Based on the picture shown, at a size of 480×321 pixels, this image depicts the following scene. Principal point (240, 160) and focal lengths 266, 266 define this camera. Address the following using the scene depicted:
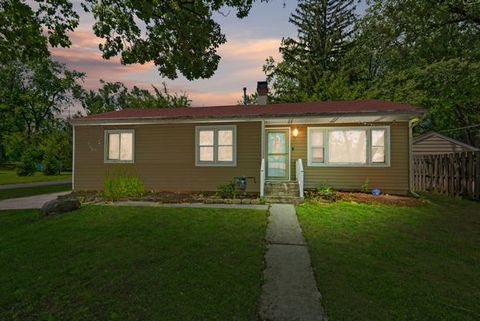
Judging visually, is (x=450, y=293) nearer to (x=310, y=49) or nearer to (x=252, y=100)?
(x=310, y=49)

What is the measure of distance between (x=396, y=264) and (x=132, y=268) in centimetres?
404

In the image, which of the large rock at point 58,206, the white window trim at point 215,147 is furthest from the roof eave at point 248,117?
the large rock at point 58,206

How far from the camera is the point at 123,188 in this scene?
A: 10320 mm

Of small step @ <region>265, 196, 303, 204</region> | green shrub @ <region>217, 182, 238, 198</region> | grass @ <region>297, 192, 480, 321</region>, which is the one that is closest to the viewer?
grass @ <region>297, 192, 480, 321</region>

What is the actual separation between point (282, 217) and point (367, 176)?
5470mm

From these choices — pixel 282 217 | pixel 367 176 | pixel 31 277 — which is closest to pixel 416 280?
pixel 282 217

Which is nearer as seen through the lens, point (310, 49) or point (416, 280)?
point (416, 280)

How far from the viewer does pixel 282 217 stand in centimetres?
718

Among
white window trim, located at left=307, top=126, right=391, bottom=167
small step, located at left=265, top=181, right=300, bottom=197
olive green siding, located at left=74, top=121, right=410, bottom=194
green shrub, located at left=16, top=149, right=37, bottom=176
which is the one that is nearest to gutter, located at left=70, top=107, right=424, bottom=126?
olive green siding, located at left=74, top=121, right=410, bottom=194

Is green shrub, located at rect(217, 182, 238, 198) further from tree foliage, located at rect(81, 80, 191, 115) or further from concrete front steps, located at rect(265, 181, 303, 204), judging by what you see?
tree foliage, located at rect(81, 80, 191, 115)

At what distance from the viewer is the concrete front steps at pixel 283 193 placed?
9.34 meters

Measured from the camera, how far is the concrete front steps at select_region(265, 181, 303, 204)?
368 inches

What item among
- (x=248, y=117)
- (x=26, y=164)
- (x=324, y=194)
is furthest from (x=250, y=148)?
(x=26, y=164)

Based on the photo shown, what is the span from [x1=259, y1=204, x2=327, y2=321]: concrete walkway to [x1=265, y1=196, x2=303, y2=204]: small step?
133 inches
